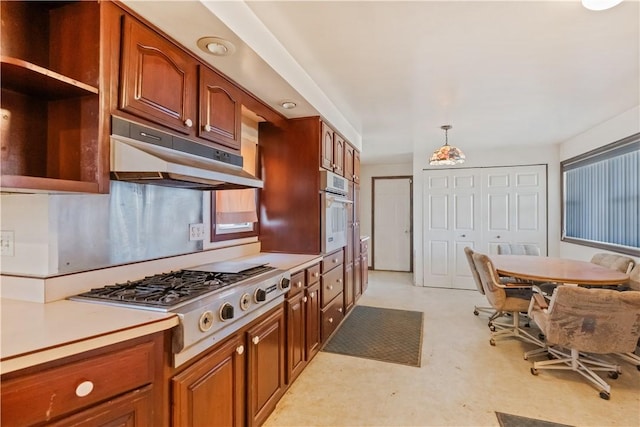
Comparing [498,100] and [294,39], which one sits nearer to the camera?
[294,39]

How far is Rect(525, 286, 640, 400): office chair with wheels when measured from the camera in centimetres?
206

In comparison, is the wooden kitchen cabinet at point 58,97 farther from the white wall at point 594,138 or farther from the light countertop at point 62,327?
the white wall at point 594,138

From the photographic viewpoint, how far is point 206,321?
1.28 metres

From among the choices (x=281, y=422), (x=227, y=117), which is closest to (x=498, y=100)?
(x=227, y=117)

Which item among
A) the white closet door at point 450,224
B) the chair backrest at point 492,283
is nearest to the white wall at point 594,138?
the white closet door at point 450,224

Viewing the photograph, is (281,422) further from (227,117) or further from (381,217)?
(381,217)

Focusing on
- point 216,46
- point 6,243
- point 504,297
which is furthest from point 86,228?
point 504,297

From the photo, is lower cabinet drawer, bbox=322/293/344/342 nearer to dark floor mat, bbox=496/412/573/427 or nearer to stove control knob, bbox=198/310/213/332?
dark floor mat, bbox=496/412/573/427

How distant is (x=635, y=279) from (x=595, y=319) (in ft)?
3.10

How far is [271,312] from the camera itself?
190 cm

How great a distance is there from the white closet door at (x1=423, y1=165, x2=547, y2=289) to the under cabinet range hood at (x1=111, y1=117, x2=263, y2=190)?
14.2 feet

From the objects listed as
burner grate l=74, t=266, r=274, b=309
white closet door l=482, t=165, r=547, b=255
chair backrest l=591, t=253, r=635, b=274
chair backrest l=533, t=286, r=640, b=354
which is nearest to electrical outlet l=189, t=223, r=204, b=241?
burner grate l=74, t=266, r=274, b=309

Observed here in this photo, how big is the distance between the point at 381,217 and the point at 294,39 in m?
5.14

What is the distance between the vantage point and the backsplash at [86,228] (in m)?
1.34
